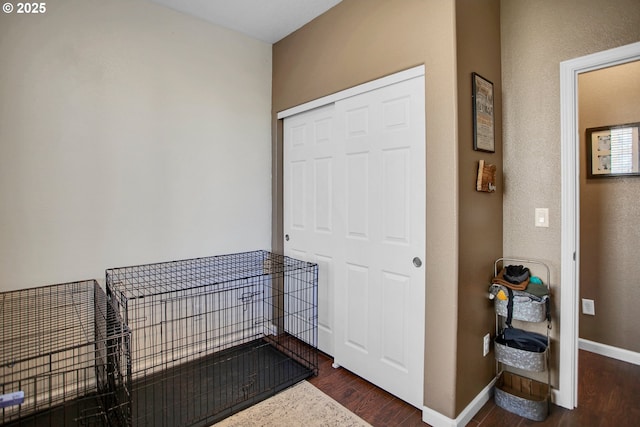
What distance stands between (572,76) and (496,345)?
1703mm

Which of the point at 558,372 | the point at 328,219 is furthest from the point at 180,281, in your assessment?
the point at 558,372

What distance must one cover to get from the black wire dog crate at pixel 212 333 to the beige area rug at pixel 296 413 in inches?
2.9

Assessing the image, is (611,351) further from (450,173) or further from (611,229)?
(450,173)

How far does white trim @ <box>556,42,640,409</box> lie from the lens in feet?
6.48

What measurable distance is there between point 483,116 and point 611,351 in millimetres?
2261

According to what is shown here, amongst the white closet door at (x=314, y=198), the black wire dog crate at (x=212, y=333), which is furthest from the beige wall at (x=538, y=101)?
the black wire dog crate at (x=212, y=333)

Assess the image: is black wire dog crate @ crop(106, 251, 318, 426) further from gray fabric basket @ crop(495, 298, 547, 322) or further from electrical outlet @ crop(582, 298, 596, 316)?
electrical outlet @ crop(582, 298, 596, 316)

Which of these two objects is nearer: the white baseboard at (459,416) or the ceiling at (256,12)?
the white baseboard at (459,416)

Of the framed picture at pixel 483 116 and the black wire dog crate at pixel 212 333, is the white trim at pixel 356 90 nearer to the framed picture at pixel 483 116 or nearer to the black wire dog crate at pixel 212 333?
the framed picture at pixel 483 116

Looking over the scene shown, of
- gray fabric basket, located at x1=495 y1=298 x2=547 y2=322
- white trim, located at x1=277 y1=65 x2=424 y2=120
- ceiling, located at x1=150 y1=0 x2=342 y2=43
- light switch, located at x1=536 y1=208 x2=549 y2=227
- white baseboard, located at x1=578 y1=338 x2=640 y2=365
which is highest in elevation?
ceiling, located at x1=150 y1=0 x2=342 y2=43

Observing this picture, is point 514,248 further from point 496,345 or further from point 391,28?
point 391,28

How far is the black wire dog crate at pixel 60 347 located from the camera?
1844 mm

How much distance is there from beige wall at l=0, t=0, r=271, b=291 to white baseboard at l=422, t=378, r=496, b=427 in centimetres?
189

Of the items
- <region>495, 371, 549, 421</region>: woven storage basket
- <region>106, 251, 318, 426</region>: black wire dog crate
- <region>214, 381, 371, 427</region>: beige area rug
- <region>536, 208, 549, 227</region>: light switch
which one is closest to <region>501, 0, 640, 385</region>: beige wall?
<region>536, 208, 549, 227</region>: light switch
